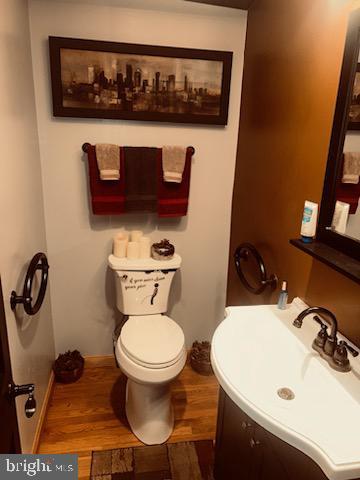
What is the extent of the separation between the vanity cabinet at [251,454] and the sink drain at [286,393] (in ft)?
0.39

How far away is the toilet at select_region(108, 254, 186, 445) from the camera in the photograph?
5.69ft

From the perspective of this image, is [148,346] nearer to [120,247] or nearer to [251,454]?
[120,247]

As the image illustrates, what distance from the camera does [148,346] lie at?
1802 millimetres

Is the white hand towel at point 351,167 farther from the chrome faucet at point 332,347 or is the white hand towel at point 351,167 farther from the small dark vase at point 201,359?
the small dark vase at point 201,359

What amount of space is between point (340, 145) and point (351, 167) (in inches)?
3.6

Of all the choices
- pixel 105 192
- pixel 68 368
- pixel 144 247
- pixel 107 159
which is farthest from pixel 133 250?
pixel 68 368

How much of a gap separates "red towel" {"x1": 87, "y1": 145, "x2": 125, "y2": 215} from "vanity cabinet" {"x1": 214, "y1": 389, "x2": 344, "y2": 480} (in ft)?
3.87

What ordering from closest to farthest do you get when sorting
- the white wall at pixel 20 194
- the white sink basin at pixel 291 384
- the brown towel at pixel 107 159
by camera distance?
the white sink basin at pixel 291 384 → the white wall at pixel 20 194 → the brown towel at pixel 107 159

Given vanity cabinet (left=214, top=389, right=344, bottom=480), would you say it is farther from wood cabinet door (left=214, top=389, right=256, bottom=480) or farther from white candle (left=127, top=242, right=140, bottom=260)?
white candle (left=127, top=242, right=140, bottom=260)

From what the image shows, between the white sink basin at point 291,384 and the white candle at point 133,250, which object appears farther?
the white candle at point 133,250

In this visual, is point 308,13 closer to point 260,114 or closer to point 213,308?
point 260,114

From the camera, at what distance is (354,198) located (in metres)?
1.21

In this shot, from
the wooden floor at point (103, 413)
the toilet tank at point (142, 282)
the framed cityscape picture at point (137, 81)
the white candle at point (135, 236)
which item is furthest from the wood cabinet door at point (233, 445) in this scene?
the framed cityscape picture at point (137, 81)

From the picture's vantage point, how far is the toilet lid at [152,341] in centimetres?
173
